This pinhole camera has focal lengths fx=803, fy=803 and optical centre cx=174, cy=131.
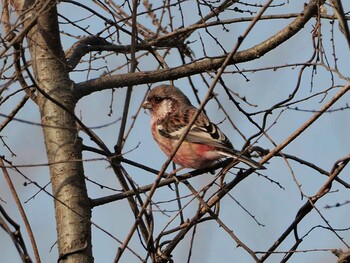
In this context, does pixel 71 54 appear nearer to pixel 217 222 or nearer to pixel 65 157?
pixel 65 157

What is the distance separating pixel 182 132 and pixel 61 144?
1879mm

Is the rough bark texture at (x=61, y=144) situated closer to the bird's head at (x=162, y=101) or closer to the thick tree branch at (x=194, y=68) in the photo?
the thick tree branch at (x=194, y=68)

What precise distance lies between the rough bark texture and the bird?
1271mm

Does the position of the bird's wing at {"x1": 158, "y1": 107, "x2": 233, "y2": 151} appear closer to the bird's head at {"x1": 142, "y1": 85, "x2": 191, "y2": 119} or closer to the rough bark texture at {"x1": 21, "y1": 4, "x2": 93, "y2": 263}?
the bird's head at {"x1": 142, "y1": 85, "x2": 191, "y2": 119}

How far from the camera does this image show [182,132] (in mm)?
6469

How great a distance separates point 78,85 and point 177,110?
7.52ft

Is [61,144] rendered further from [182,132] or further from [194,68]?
[182,132]

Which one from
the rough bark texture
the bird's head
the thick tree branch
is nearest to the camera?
the rough bark texture

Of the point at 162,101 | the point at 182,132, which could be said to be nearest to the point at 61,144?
the point at 182,132

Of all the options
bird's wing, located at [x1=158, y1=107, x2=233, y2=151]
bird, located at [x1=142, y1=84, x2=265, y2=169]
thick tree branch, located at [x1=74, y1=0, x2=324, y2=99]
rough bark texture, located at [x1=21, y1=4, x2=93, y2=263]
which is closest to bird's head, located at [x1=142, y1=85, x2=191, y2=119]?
bird, located at [x1=142, y1=84, x2=265, y2=169]

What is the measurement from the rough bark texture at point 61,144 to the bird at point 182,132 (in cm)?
127

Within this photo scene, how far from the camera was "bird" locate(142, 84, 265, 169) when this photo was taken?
20.2 feet

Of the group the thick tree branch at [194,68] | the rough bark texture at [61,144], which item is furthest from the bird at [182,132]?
the rough bark texture at [61,144]

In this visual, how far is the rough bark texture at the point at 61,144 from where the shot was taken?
455 cm
